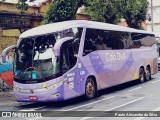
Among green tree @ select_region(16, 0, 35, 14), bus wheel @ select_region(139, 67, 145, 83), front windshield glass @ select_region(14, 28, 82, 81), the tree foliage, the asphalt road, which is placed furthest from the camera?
the tree foliage

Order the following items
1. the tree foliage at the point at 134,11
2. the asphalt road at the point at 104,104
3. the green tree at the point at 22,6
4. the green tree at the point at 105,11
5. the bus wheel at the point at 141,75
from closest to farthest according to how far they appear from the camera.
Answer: the asphalt road at the point at 104,104 → the green tree at the point at 22,6 → the bus wheel at the point at 141,75 → the green tree at the point at 105,11 → the tree foliage at the point at 134,11

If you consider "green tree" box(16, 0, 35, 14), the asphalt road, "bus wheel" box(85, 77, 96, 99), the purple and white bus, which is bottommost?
the asphalt road

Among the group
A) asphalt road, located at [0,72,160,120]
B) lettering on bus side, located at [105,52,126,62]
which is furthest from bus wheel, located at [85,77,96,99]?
lettering on bus side, located at [105,52,126,62]

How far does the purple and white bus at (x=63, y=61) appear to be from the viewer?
38.3 ft

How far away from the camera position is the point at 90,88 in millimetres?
13562

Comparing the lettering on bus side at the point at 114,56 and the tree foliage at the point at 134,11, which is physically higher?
the tree foliage at the point at 134,11

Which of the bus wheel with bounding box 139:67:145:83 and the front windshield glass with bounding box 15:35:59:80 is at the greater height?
the front windshield glass with bounding box 15:35:59:80

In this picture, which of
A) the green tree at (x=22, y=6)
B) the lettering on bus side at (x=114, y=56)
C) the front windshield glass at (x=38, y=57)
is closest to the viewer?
the front windshield glass at (x=38, y=57)

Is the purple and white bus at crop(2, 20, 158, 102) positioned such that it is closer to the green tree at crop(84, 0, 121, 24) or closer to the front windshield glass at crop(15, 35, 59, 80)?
the front windshield glass at crop(15, 35, 59, 80)

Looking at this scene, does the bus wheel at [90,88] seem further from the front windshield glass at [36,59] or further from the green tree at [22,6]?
the green tree at [22,6]

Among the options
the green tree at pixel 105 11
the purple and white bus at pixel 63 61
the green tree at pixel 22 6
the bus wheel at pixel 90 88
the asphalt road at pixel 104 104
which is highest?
the green tree at pixel 105 11

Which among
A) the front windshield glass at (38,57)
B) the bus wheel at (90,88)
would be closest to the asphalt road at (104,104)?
the bus wheel at (90,88)

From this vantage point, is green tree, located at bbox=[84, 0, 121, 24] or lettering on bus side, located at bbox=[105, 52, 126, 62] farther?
green tree, located at bbox=[84, 0, 121, 24]

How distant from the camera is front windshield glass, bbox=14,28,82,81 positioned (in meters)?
11.7
